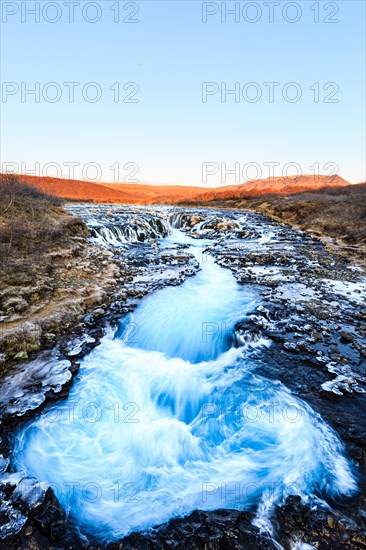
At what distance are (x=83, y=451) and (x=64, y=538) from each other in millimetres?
1196

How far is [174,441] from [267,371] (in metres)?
2.06

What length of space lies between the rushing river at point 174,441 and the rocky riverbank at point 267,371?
188 mm

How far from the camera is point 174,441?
4.14 metres

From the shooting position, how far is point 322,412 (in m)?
4.14

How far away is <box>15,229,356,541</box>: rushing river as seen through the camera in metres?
3.24

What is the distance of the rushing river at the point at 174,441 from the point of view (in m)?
3.24

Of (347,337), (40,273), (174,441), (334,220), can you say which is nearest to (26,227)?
(40,273)

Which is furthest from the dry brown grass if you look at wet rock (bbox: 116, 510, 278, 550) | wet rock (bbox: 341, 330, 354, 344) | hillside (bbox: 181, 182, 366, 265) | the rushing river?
hillside (bbox: 181, 182, 366, 265)

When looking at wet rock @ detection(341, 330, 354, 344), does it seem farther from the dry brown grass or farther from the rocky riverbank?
the dry brown grass

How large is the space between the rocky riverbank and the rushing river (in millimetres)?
188

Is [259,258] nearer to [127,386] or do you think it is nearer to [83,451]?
[127,386]

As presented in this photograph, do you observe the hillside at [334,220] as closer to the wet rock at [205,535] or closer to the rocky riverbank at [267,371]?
the rocky riverbank at [267,371]

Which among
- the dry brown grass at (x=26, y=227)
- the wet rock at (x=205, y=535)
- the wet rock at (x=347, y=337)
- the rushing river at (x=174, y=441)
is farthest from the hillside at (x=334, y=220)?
the dry brown grass at (x=26, y=227)

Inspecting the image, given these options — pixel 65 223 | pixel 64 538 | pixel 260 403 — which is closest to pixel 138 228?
pixel 65 223
